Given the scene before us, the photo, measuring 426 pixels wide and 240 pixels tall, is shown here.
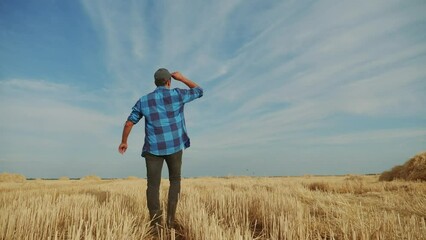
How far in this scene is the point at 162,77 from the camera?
4.46 metres

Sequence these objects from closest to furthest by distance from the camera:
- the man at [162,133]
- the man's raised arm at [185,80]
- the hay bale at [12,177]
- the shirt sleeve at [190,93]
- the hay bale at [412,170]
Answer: the man at [162,133] → the shirt sleeve at [190,93] → the man's raised arm at [185,80] → the hay bale at [412,170] → the hay bale at [12,177]

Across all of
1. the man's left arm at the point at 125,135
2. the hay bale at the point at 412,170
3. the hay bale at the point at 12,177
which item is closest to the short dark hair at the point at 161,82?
the man's left arm at the point at 125,135

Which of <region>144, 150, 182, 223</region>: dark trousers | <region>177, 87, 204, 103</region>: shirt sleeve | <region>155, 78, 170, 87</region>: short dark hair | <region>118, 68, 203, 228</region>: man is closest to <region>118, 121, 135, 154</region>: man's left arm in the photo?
<region>118, 68, 203, 228</region>: man

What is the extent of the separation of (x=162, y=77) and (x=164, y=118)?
569mm

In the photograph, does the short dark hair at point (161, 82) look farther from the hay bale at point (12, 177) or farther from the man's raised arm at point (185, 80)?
the hay bale at point (12, 177)

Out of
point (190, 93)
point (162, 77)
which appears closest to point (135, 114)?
point (162, 77)

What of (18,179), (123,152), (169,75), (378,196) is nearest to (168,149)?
(123,152)

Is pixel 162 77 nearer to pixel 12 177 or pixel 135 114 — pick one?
pixel 135 114

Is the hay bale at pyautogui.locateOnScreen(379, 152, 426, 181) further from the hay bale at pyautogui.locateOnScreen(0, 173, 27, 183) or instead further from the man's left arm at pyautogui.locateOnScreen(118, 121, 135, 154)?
the hay bale at pyautogui.locateOnScreen(0, 173, 27, 183)

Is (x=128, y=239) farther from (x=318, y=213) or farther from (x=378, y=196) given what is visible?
(x=378, y=196)

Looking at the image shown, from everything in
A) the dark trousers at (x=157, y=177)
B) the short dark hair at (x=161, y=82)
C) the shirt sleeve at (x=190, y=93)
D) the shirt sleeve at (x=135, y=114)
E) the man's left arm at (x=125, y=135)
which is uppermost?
the short dark hair at (x=161, y=82)

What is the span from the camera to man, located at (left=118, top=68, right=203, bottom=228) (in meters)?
4.21

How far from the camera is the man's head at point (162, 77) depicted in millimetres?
4465

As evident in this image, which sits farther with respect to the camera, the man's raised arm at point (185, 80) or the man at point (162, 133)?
the man's raised arm at point (185, 80)
